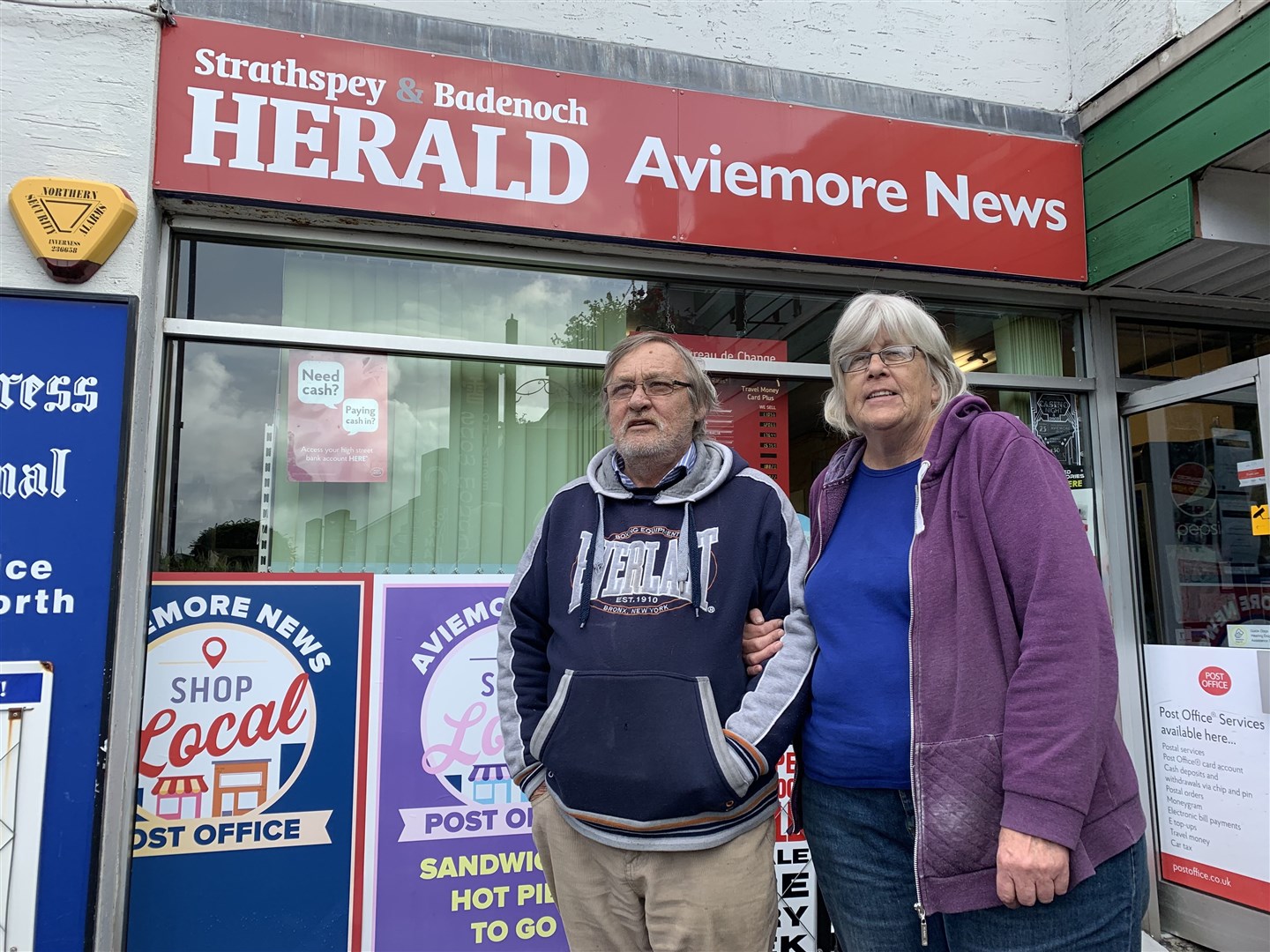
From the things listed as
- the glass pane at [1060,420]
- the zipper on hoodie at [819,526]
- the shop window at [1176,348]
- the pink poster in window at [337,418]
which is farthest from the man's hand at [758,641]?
the shop window at [1176,348]

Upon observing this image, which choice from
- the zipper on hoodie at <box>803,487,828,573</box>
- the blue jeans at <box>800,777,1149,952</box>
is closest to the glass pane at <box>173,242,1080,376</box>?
the zipper on hoodie at <box>803,487,828,573</box>

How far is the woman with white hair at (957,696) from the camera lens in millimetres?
1456

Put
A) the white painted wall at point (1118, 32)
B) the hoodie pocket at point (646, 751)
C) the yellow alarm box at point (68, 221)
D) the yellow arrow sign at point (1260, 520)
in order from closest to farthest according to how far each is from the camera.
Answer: the hoodie pocket at point (646, 751) < the yellow alarm box at point (68, 221) < the yellow arrow sign at point (1260, 520) < the white painted wall at point (1118, 32)

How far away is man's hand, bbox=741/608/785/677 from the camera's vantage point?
193 cm

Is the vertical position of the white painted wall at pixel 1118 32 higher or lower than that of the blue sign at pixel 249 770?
higher

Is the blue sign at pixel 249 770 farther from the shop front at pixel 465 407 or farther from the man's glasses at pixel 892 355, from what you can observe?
the man's glasses at pixel 892 355

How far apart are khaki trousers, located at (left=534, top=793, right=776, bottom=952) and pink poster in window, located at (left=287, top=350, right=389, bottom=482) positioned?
1749 mm

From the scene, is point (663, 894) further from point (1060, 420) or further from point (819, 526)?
point (1060, 420)

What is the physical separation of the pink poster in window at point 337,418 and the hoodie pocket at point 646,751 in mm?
1771

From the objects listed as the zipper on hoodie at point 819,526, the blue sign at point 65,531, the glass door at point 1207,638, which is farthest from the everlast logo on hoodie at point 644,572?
the glass door at point 1207,638

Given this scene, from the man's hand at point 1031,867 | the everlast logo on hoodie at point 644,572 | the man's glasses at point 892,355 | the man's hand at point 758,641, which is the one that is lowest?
the man's hand at point 1031,867

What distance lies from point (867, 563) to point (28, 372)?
2.69 m

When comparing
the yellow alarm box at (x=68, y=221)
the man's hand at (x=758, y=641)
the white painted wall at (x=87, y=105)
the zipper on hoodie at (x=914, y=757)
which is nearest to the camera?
the zipper on hoodie at (x=914, y=757)

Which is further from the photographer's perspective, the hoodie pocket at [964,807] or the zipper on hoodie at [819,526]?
the zipper on hoodie at [819,526]
